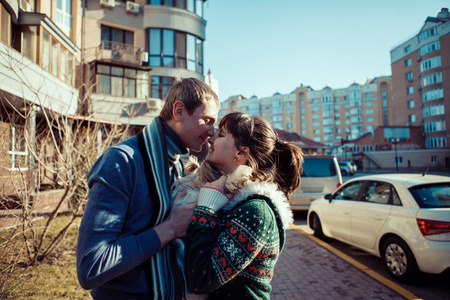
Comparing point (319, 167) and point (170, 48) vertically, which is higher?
point (170, 48)

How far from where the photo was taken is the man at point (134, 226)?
4.23 ft

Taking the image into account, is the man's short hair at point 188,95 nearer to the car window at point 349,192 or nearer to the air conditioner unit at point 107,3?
the car window at point 349,192

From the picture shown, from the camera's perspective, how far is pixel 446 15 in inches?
1898

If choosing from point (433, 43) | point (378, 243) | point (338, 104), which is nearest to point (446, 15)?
point (433, 43)

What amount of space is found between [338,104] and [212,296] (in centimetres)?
9685

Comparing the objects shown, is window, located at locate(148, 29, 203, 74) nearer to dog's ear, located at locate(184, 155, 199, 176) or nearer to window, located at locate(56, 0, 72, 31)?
window, located at locate(56, 0, 72, 31)

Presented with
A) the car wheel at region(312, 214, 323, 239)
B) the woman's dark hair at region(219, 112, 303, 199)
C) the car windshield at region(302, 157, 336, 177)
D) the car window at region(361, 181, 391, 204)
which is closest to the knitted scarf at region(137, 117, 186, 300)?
the woman's dark hair at region(219, 112, 303, 199)

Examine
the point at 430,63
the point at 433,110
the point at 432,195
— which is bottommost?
the point at 432,195

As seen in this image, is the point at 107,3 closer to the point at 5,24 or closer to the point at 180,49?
the point at 180,49

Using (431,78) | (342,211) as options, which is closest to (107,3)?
(342,211)

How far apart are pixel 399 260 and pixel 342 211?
1717 millimetres

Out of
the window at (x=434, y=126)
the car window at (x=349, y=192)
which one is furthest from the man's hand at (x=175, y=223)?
the window at (x=434, y=126)

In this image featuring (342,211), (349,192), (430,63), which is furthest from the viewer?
(430,63)

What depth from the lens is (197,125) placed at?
1812mm
